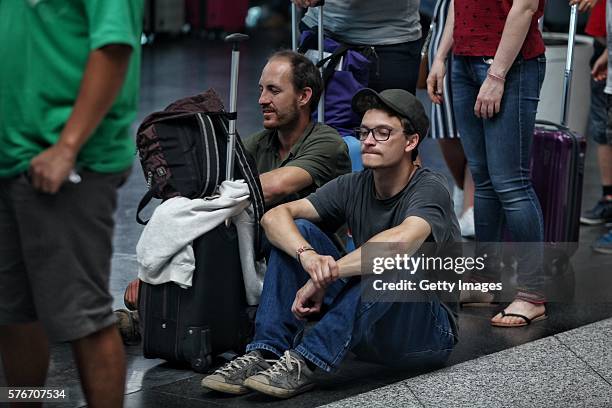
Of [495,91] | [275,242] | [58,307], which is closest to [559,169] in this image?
[495,91]

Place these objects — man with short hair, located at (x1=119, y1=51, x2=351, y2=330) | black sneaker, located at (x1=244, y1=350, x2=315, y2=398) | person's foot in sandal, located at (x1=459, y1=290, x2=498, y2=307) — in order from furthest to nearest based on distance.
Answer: person's foot in sandal, located at (x1=459, y1=290, x2=498, y2=307) < man with short hair, located at (x1=119, y1=51, x2=351, y2=330) < black sneaker, located at (x1=244, y1=350, x2=315, y2=398)

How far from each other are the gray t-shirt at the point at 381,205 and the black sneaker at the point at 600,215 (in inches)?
91.4

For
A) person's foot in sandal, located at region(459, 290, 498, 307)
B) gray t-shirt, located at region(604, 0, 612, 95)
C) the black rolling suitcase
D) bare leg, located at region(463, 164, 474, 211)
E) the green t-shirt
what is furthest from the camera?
bare leg, located at region(463, 164, 474, 211)

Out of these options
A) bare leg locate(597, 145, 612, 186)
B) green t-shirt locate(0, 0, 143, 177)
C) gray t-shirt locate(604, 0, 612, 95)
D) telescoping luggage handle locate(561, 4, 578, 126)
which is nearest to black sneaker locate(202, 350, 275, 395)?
green t-shirt locate(0, 0, 143, 177)

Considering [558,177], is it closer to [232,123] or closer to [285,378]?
[232,123]

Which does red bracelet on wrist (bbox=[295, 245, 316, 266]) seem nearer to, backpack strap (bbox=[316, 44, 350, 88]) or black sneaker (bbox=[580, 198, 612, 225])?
backpack strap (bbox=[316, 44, 350, 88])

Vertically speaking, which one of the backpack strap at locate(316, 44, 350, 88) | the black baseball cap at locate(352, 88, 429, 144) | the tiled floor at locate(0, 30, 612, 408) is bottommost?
the tiled floor at locate(0, 30, 612, 408)

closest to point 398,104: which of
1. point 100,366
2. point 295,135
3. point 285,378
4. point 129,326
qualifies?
point 295,135

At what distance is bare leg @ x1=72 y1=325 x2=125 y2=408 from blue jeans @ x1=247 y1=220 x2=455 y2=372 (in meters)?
0.98

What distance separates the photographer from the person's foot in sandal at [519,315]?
4.96 meters

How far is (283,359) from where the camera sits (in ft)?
13.5

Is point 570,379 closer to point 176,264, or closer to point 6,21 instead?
point 176,264

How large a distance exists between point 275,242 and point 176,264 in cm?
34

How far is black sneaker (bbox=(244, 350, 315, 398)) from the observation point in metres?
4.04
